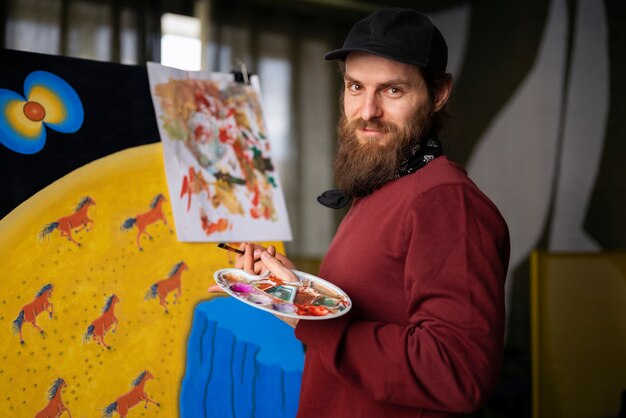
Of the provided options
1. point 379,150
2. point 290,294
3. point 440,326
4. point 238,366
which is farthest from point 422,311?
point 238,366

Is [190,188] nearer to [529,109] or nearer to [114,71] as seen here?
[114,71]

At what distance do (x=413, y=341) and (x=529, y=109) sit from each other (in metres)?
2.94

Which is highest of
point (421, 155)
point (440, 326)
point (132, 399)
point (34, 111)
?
point (34, 111)

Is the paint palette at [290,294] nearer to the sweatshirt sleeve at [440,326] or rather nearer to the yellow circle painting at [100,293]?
the sweatshirt sleeve at [440,326]

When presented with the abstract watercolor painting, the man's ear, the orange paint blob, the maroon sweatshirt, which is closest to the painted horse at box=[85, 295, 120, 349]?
the abstract watercolor painting

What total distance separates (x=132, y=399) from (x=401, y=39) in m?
0.95

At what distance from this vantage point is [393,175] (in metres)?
1.15

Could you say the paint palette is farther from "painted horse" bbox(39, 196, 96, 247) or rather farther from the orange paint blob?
the orange paint blob

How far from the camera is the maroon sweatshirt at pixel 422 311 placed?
0.92 metres

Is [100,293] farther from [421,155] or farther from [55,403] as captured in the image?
[421,155]

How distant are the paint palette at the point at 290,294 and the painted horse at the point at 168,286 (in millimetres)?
494

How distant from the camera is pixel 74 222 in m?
1.49

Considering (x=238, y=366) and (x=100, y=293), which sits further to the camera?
(x=238, y=366)

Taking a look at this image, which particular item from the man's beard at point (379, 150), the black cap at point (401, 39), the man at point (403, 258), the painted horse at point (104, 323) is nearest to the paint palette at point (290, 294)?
the man at point (403, 258)
